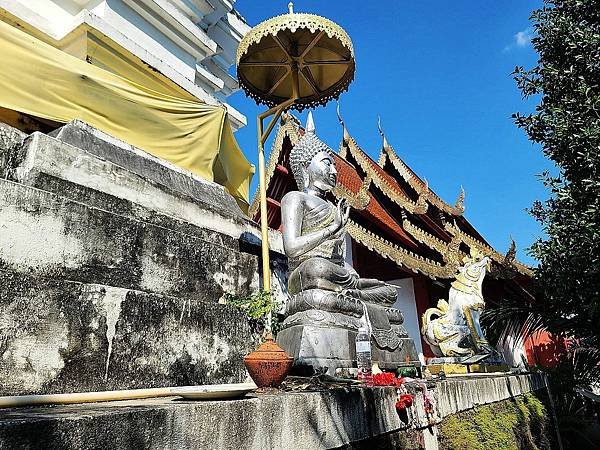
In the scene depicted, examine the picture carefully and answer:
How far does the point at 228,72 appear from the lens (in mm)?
7562

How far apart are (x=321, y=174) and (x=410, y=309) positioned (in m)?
5.01

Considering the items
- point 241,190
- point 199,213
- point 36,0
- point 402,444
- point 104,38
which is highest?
point 36,0

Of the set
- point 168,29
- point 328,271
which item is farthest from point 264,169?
point 168,29

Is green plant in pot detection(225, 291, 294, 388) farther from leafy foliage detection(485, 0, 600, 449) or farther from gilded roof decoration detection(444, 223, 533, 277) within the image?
gilded roof decoration detection(444, 223, 533, 277)

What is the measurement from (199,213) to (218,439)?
251cm

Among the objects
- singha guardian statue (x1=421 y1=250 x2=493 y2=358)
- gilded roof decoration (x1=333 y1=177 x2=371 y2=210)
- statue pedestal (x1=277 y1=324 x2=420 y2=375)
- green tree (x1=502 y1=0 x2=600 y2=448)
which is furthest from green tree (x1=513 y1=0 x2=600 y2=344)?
statue pedestal (x1=277 y1=324 x2=420 y2=375)

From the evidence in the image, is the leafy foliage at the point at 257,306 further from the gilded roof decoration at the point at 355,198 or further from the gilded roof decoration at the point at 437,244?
the gilded roof decoration at the point at 437,244

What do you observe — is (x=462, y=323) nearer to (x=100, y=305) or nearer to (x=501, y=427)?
(x=501, y=427)

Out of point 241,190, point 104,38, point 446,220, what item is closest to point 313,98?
point 241,190

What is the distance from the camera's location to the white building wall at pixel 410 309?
8.60 meters

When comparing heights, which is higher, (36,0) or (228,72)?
(228,72)

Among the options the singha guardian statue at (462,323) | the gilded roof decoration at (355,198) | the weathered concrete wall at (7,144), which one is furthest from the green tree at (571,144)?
the weathered concrete wall at (7,144)

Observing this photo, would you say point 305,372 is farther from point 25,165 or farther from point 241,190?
point 241,190

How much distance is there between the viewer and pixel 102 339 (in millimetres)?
2504
